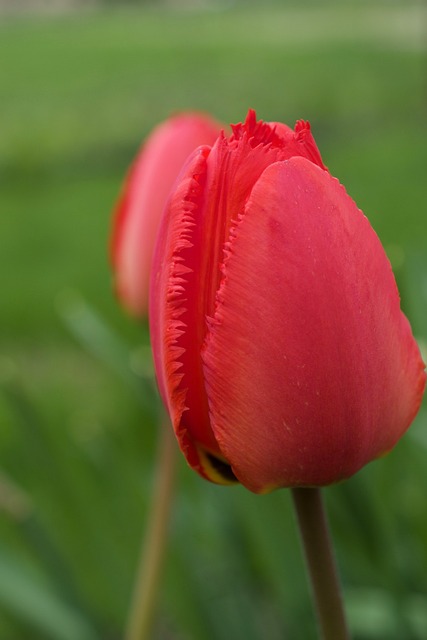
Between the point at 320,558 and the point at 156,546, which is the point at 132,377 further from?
the point at 320,558

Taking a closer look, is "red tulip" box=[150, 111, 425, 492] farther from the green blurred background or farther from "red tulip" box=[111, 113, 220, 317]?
the green blurred background

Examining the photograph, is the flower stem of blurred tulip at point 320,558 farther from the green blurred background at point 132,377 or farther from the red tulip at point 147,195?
the green blurred background at point 132,377

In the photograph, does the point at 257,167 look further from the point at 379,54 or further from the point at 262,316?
the point at 379,54

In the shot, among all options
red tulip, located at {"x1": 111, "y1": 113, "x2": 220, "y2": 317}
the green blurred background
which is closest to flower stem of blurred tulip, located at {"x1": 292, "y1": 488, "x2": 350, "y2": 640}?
red tulip, located at {"x1": 111, "y1": 113, "x2": 220, "y2": 317}

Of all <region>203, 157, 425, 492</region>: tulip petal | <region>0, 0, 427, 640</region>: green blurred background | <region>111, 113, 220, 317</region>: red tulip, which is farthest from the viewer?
<region>0, 0, 427, 640</region>: green blurred background

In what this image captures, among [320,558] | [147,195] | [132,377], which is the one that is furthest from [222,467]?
[132,377]

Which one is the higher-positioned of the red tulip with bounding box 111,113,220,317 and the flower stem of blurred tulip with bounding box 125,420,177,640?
the red tulip with bounding box 111,113,220,317
